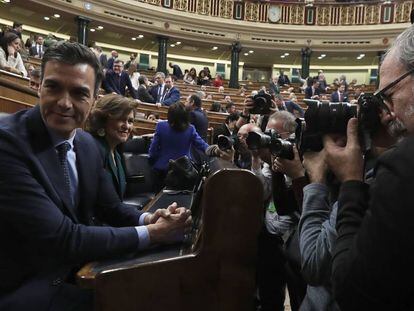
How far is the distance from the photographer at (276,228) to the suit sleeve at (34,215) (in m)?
0.77

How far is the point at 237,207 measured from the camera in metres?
1.15

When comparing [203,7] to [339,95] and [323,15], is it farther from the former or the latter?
[339,95]

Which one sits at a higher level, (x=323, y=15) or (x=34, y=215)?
(x=323, y=15)

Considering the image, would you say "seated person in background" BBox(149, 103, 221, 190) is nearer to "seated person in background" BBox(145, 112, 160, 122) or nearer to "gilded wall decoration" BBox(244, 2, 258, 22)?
"seated person in background" BBox(145, 112, 160, 122)

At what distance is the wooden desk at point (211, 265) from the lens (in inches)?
40.8

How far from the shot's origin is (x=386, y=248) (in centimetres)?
63

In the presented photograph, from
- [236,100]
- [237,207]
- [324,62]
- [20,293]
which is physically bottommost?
[20,293]

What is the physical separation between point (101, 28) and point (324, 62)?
9.96m

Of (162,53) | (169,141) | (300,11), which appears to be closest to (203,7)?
(162,53)

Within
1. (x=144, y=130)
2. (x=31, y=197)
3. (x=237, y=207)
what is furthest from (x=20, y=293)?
(x=144, y=130)

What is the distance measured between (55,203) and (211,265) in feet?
1.61

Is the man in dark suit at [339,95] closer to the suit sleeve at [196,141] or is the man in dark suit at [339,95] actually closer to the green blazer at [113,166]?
the suit sleeve at [196,141]

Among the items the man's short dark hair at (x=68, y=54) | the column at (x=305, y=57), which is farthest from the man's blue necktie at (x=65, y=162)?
the column at (x=305, y=57)

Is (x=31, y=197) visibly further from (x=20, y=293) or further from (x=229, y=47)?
(x=229, y=47)
